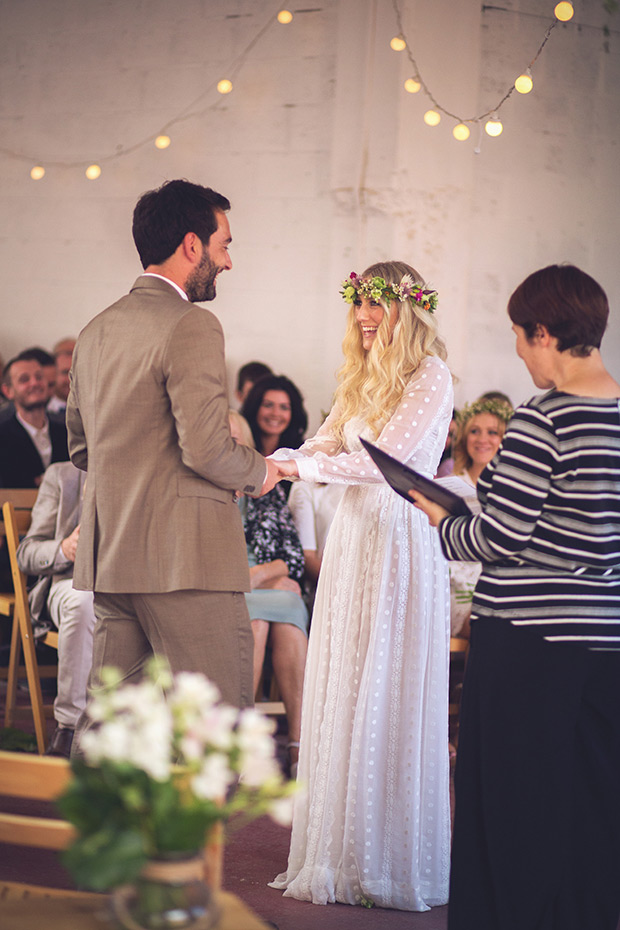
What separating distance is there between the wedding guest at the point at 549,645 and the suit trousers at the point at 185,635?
60 centimetres

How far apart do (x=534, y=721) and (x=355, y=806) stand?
2.97 feet

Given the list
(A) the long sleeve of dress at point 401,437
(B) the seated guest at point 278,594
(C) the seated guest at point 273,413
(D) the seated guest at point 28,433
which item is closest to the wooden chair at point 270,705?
(B) the seated guest at point 278,594

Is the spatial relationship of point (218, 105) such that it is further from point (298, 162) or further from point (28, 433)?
point (28, 433)

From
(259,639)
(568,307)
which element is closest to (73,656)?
(259,639)

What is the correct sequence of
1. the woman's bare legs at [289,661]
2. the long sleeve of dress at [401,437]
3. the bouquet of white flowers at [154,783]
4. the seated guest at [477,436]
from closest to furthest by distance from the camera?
the bouquet of white flowers at [154,783]
the long sleeve of dress at [401,437]
the woman's bare legs at [289,661]
the seated guest at [477,436]

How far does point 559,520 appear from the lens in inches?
77.7

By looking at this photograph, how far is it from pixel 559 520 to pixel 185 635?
92 centimetres

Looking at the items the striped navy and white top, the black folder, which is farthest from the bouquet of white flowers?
the black folder

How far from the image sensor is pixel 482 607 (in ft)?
6.82

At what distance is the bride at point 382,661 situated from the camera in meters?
2.75

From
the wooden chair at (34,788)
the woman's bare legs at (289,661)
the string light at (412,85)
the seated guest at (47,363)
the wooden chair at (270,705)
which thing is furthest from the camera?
the seated guest at (47,363)

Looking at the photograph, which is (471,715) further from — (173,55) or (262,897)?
(173,55)

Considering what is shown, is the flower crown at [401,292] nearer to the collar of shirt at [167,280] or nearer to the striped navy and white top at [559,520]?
the collar of shirt at [167,280]

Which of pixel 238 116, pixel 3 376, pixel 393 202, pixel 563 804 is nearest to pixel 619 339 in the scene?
pixel 393 202
